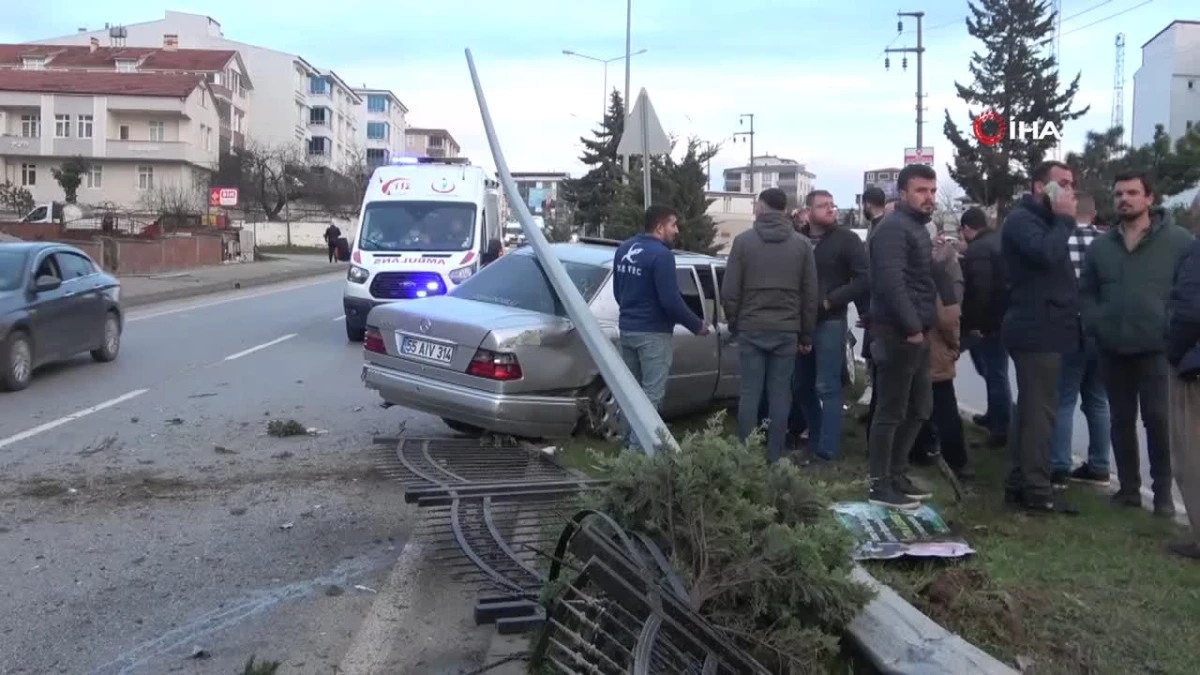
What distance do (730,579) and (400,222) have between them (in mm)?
15403

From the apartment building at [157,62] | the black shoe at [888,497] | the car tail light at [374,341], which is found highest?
the apartment building at [157,62]

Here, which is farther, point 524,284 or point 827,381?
point 524,284

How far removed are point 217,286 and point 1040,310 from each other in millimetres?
29412

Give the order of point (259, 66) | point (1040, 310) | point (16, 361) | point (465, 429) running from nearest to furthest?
point (1040, 310) < point (465, 429) < point (16, 361) < point (259, 66)

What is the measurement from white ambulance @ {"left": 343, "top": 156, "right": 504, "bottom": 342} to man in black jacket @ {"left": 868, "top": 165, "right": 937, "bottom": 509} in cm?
1171

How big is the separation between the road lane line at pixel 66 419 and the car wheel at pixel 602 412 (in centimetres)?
451

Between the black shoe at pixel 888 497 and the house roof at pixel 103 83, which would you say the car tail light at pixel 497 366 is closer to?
the black shoe at pixel 888 497

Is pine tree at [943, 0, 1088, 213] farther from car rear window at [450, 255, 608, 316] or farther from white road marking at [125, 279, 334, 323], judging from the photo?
car rear window at [450, 255, 608, 316]

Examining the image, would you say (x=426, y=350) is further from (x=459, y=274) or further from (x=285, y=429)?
(x=459, y=274)

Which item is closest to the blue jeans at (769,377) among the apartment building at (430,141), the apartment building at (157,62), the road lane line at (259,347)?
the road lane line at (259,347)

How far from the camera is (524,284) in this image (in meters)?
9.87

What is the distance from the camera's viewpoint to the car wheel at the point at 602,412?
9352mm

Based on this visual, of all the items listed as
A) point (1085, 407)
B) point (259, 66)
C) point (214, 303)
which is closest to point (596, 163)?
point (214, 303)

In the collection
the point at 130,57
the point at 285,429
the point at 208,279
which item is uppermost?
the point at 130,57
